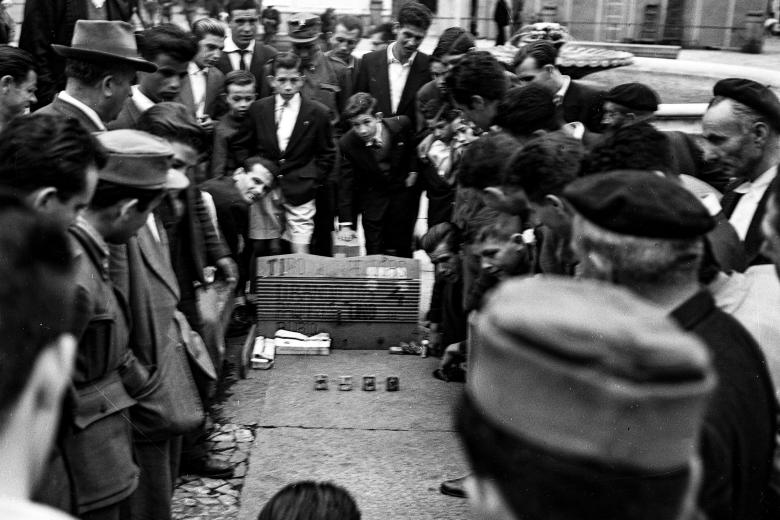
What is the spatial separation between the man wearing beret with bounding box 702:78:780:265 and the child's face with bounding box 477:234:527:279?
35.8 inches

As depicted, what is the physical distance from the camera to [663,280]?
6.78 ft

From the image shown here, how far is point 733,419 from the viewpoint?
206 cm

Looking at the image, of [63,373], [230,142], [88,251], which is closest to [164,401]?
[88,251]

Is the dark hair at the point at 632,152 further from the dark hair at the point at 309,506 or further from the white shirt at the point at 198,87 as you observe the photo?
the white shirt at the point at 198,87

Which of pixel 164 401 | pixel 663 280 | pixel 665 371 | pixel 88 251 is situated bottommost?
pixel 164 401

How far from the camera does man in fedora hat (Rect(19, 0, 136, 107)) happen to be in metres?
6.85

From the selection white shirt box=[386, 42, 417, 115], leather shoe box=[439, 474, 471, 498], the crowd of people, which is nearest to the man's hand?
the crowd of people

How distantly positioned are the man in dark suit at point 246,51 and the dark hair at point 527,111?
3.30m

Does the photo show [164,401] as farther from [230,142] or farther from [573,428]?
[230,142]

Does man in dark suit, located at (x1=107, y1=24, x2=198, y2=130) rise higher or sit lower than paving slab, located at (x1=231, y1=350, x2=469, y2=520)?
higher

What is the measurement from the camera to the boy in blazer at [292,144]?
22.7ft

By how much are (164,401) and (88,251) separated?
31.8 inches

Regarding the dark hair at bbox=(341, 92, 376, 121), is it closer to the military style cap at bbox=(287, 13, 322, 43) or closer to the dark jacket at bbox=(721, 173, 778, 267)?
the military style cap at bbox=(287, 13, 322, 43)

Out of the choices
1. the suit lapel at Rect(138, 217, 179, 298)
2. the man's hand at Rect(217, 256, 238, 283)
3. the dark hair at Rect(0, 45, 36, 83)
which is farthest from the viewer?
the man's hand at Rect(217, 256, 238, 283)
